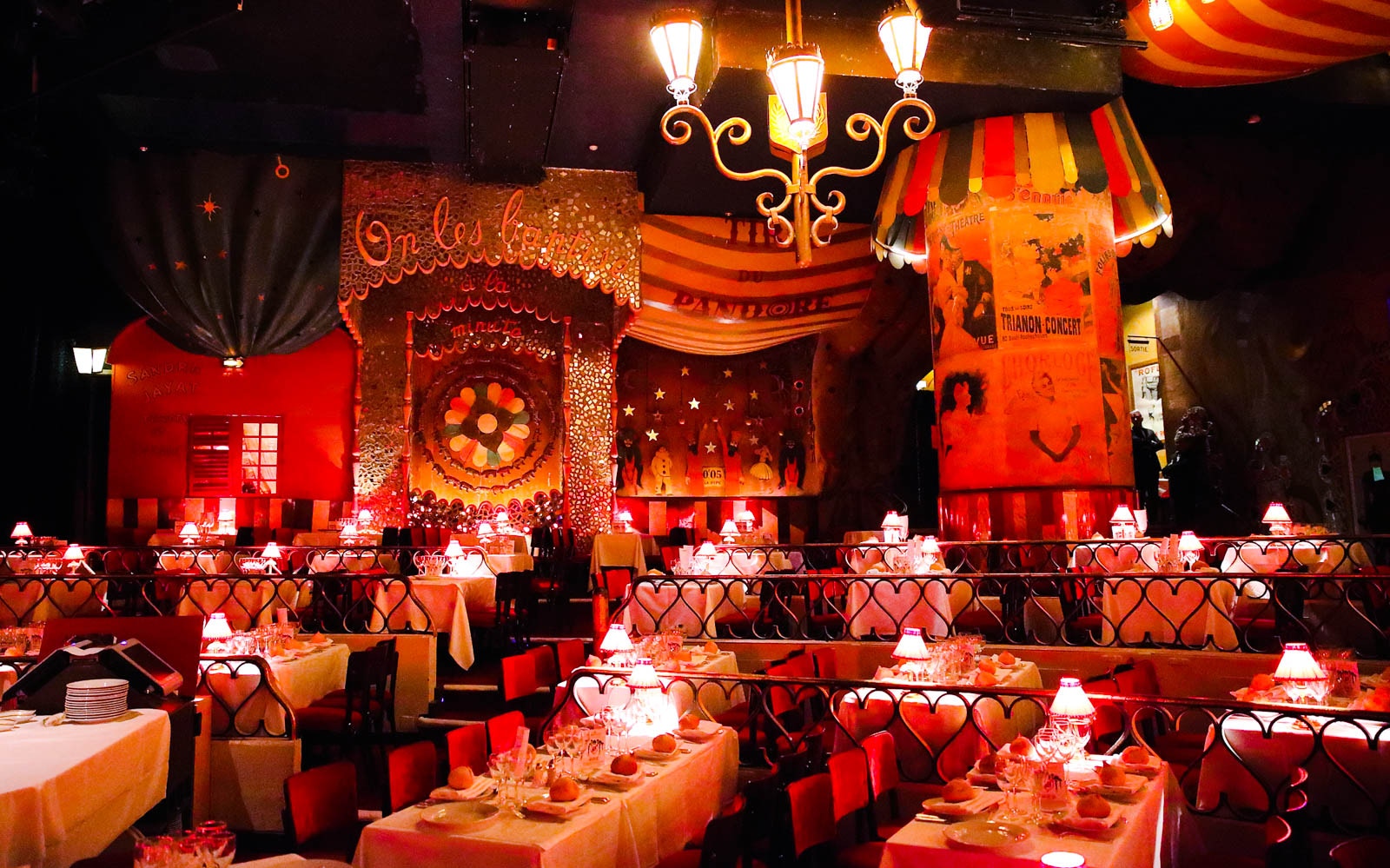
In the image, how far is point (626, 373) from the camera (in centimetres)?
1518

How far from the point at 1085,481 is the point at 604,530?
5.82m

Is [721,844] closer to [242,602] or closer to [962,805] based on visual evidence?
[962,805]

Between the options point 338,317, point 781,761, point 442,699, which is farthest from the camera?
point 338,317

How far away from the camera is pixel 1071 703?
3.47 metres

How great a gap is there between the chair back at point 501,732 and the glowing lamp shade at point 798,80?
9.46 feet

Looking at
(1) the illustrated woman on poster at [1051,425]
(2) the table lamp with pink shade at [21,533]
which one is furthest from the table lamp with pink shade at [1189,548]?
(2) the table lamp with pink shade at [21,533]

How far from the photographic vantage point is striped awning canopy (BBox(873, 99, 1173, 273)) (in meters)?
8.98

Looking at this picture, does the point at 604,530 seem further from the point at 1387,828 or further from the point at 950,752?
the point at 1387,828

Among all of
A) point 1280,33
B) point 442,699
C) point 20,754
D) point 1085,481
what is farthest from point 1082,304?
point 20,754

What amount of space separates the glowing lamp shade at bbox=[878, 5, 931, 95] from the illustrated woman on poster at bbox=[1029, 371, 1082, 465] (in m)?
4.93

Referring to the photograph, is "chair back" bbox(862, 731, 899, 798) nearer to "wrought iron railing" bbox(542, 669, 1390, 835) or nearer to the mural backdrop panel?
"wrought iron railing" bbox(542, 669, 1390, 835)

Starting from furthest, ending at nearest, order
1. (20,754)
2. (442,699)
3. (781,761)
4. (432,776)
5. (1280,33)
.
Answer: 1. (1280,33)
2. (442,699)
3. (432,776)
4. (781,761)
5. (20,754)

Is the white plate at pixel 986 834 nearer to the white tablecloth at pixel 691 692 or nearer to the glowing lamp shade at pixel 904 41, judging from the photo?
the white tablecloth at pixel 691 692

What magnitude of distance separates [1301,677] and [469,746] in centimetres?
364
